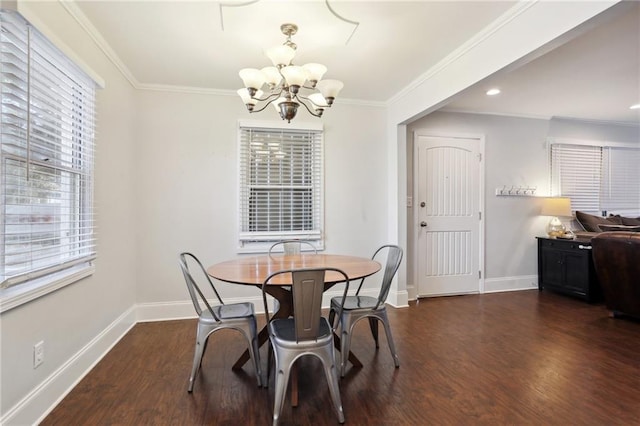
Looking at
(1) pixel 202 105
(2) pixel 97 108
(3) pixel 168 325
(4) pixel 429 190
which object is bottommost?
(3) pixel 168 325

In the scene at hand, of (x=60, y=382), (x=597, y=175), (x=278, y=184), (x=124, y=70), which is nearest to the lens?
(x=60, y=382)

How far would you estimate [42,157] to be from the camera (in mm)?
1869

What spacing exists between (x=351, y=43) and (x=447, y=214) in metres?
2.67

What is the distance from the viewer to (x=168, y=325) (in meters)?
3.29

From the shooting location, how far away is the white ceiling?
7.02 feet

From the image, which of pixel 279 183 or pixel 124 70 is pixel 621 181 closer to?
pixel 279 183

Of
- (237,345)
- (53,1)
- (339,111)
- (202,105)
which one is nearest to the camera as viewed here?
(53,1)

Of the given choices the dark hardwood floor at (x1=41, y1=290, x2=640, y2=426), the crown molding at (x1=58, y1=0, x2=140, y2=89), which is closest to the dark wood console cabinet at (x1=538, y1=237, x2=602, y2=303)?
the dark hardwood floor at (x1=41, y1=290, x2=640, y2=426)

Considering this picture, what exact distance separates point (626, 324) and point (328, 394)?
10.9ft

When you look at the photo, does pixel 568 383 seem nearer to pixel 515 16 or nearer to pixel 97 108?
pixel 515 16

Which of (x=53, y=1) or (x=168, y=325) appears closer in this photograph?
(x=53, y=1)

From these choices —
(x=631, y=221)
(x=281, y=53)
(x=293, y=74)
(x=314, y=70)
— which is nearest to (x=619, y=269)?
(x=631, y=221)

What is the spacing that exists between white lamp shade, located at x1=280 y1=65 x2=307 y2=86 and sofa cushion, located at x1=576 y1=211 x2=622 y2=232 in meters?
4.85

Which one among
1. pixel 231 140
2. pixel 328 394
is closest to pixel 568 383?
pixel 328 394
